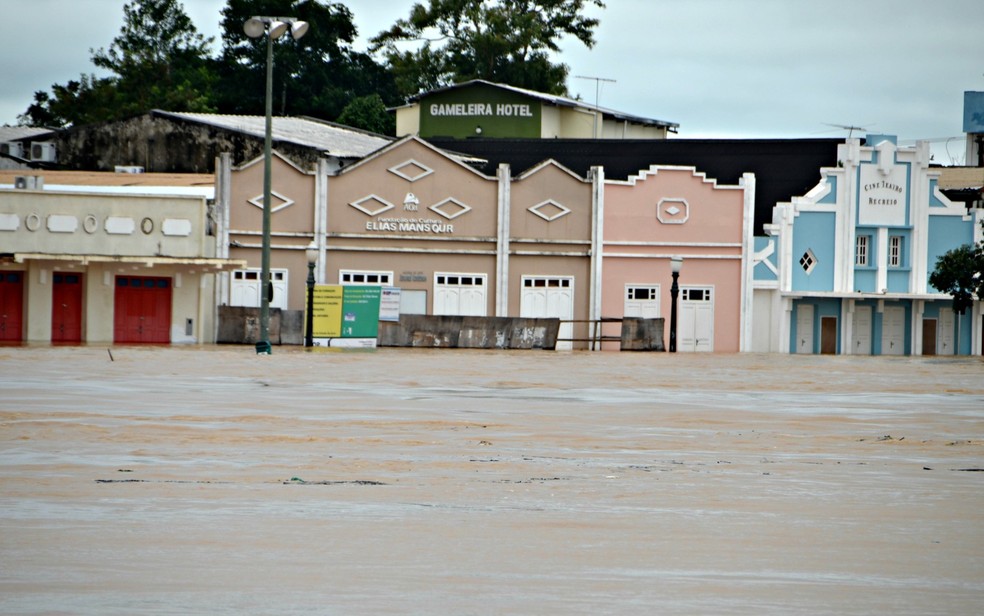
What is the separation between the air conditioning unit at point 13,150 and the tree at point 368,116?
2228 cm

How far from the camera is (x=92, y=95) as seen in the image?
8088cm

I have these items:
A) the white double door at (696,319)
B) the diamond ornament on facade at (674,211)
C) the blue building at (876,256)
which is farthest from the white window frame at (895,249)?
the diamond ornament on facade at (674,211)

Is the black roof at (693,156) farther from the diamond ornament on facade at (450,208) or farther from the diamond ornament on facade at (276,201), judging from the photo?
the diamond ornament on facade at (276,201)

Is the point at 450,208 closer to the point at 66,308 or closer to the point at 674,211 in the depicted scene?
the point at 674,211

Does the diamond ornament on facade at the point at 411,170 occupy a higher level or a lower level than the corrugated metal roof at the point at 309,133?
lower

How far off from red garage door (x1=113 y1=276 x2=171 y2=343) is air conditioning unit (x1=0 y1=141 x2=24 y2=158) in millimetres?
13850

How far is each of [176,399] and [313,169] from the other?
33587mm

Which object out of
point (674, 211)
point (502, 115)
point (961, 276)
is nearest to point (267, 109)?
point (674, 211)

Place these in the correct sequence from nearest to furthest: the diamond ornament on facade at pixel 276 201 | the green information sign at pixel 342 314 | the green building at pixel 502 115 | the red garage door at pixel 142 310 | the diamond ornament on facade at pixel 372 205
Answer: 1. the green information sign at pixel 342 314
2. the red garage door at pixel 142 310
3. the diamond ornament on facade at pixel 276 201
4. the diamond ornament on facade at pixel 372 205
5. the green building at pixel 502 115

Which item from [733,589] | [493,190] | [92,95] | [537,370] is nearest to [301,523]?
[733,589]

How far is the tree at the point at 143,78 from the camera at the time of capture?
79.9m

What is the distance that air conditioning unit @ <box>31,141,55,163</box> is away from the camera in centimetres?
5753

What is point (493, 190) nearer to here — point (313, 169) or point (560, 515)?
point (313, 169)

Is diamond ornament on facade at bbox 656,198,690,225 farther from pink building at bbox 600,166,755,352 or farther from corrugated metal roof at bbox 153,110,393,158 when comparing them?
corrugated metal roof at bbox 153,110,393,158
